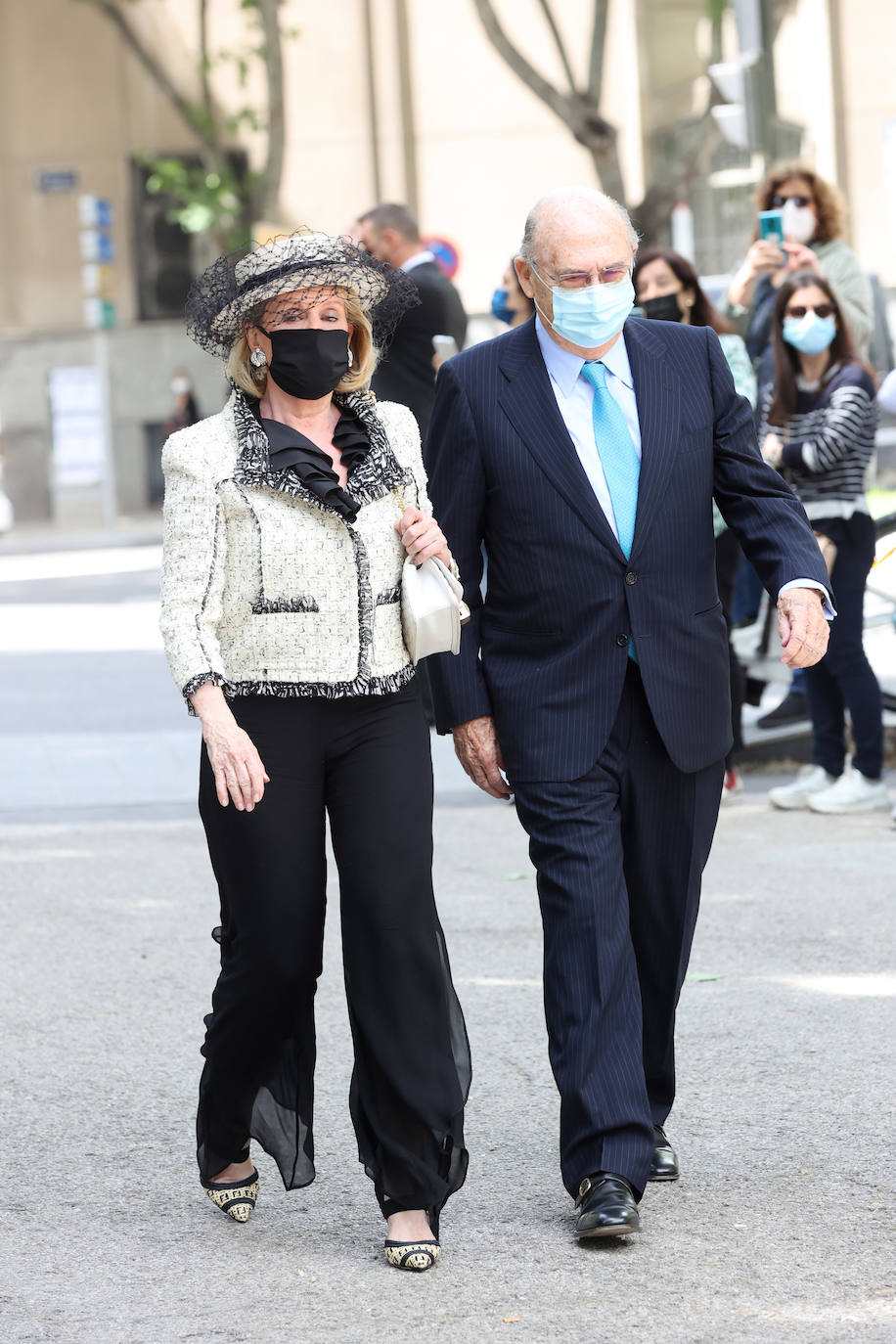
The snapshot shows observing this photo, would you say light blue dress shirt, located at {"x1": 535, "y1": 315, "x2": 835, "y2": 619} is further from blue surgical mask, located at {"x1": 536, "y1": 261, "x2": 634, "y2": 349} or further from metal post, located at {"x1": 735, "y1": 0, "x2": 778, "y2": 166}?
metal post, located at {"x1": 735, "y1": 0, "x2": 778, "y2": 166}

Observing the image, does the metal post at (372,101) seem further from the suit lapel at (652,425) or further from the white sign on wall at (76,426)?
the suit lapel at (652,425)

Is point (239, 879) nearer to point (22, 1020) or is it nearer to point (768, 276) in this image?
point (22, 1020)

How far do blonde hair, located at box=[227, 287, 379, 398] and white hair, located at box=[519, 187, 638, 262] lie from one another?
39 centimetres

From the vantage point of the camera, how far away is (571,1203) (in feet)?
14.0

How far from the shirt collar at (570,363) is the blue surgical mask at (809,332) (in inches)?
147

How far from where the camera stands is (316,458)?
3.97m

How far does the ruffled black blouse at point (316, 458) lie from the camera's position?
12.9ft

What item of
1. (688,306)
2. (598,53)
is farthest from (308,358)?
(598,53)

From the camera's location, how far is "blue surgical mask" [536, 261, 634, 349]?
4.15 m

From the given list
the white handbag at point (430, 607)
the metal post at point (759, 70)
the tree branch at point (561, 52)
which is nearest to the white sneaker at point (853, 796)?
the white handbag at point (430, 607)

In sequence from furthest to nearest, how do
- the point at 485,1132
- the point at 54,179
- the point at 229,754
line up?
the point at 54,179
the point at 485,1132
the point at 229,754

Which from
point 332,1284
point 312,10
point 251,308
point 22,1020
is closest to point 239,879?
point 332,1284

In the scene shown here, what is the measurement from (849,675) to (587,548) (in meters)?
4.26

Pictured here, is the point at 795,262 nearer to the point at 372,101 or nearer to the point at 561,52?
Answer: the point at 561,52
